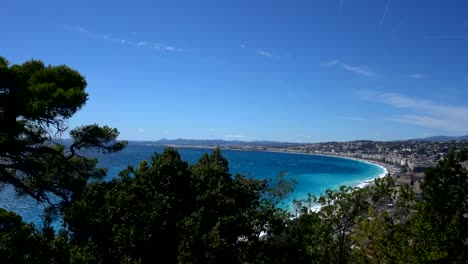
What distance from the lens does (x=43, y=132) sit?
48.0ft

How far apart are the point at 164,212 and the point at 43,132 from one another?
5417 millimetres

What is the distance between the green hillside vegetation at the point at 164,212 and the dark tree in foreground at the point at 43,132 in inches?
1.6

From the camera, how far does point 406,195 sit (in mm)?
14023

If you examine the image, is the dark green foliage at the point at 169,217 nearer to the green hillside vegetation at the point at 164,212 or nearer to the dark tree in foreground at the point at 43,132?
the green hillside vegetation at the point at 164,212

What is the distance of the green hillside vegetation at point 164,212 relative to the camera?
41.3ft

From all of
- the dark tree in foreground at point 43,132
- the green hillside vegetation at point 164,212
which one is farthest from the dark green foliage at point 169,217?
the dark tree in foreground at point 43,132

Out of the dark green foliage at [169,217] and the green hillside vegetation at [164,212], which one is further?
the dark green foliage at [169,217]

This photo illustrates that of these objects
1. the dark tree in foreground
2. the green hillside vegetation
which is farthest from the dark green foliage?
the dark tree in foreground

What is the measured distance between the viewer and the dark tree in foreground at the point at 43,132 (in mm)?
13227

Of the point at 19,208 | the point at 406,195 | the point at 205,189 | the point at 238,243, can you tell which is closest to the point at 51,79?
the point at 205,189

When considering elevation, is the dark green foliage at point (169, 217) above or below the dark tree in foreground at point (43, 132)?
below

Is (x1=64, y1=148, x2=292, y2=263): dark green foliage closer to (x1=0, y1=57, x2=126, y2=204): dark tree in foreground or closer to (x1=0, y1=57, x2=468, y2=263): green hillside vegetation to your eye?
(x1=0, y1=57, x2=468, y2=263): green hillside vegetation

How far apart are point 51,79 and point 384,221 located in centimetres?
1293

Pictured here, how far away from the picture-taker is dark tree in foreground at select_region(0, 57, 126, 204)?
1323 cm
